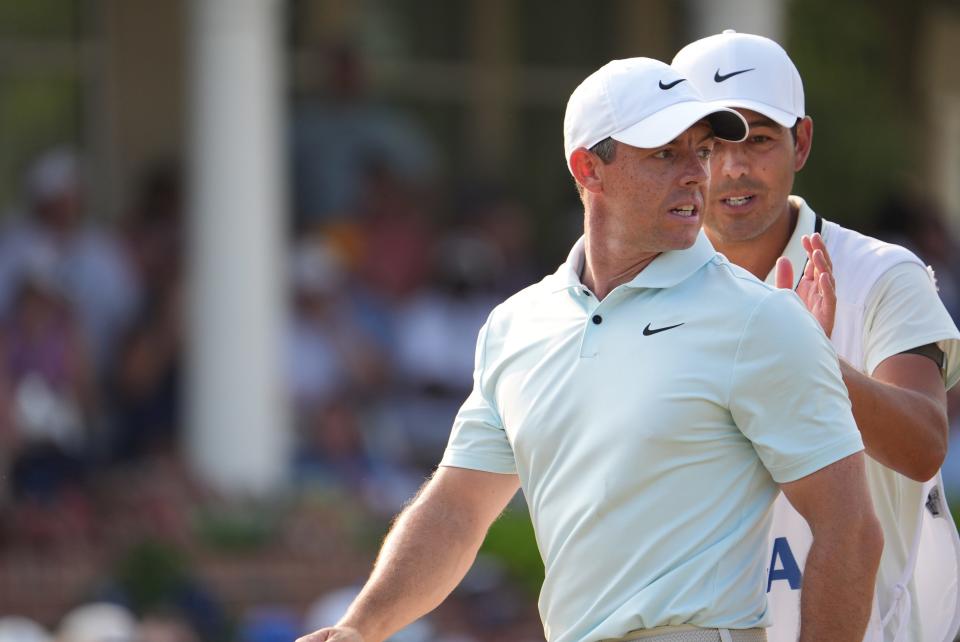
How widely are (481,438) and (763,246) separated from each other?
2.54ft

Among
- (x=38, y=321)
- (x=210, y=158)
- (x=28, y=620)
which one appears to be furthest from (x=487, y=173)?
(x=28, y=620)

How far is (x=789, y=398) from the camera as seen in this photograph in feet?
10.9

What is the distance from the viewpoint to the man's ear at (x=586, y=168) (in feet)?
11.8

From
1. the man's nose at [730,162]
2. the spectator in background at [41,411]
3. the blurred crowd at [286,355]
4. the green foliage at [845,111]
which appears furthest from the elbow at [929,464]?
the green foliage at [845,111]

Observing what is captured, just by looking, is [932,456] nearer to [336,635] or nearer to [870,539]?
[870,539]

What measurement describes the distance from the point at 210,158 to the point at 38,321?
4.21 ft

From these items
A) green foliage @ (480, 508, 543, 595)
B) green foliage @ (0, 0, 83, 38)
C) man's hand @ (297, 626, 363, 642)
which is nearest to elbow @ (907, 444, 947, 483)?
man's hand @ (297, 626, 363, 642)

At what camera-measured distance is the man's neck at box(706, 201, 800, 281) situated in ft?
13.4

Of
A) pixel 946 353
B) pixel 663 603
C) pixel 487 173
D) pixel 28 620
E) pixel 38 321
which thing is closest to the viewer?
pixel 663 603

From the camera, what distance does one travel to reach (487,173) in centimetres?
1298

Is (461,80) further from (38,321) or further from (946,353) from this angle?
(946,353)

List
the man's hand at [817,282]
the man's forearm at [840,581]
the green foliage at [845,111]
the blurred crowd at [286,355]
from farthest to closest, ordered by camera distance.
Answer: the green foliage at [845,111], the blurred crowd at [286,355], the man's hand at [817,282], the man's forearm at [840,581]

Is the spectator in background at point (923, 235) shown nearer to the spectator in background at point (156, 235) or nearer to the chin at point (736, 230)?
the spectator in background at point (156, 235)

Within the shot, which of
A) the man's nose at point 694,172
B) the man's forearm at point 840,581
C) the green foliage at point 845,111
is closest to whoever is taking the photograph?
the man's forearm at point 840,581
